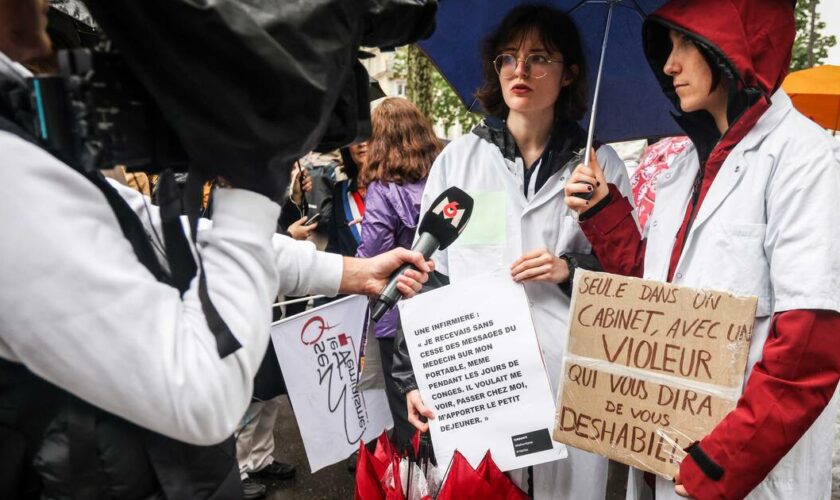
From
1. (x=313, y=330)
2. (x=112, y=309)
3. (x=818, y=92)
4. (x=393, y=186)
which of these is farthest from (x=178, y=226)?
(x=818, y=92)

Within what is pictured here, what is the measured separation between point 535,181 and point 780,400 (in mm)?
1112

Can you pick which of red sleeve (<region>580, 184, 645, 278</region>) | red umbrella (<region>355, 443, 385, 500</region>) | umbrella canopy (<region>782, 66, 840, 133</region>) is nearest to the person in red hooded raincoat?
red sleeve (<region>580, 184, 645, 278</region>)

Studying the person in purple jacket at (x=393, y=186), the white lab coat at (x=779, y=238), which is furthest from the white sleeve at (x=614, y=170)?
the person in purple jacket at (x=393, y=186)

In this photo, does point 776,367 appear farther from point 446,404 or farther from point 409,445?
point 409,445

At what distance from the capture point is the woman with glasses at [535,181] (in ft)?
7.39

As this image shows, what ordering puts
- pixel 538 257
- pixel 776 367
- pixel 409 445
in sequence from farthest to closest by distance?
pixel 409 445, pixel 538 257, pixel 776 367

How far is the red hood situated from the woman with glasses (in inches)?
24.5

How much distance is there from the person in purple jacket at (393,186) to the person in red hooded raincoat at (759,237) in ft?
5.56

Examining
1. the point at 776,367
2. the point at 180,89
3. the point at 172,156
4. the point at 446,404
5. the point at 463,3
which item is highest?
the point at 463,3

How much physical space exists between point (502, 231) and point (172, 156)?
4.95 feet

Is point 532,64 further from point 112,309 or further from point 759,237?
point 112,309

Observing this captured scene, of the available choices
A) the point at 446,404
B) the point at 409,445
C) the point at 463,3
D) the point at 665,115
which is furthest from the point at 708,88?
the point at 409,445

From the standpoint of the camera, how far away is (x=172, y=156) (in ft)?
3.18

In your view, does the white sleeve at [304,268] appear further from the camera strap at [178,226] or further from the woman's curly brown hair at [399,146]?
the woman's curly brown hair at [399,146]
